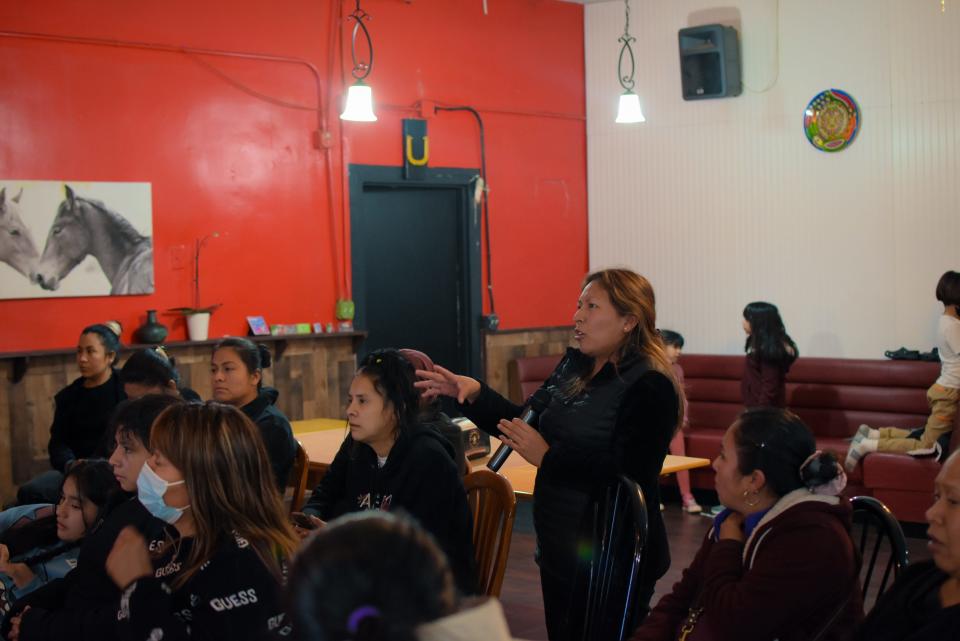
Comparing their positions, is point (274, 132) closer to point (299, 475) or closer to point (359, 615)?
point (299, 475)

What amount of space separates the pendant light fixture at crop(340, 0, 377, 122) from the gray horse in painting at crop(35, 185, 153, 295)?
152 centimetres

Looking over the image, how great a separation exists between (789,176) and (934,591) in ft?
21.2

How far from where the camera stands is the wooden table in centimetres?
442

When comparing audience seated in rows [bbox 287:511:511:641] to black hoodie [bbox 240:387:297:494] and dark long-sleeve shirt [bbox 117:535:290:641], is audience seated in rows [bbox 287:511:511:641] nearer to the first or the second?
dark long-sleeve shirt [bbox 117:535:290:641]

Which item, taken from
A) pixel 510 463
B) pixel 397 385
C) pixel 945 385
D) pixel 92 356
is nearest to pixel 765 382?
pixel 945 385

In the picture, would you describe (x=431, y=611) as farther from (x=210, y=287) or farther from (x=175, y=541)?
(x=210, y=287)

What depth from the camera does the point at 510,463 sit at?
4859 mm

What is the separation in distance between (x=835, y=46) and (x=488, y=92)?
2583mm

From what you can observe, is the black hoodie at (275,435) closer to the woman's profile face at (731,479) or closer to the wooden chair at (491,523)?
the wooden chair at (491,523)

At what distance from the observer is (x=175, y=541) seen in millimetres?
2443

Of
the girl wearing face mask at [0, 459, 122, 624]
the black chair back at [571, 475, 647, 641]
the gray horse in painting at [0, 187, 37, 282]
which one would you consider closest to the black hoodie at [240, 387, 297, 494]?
the girl wearing face mask at [0, 459, 122, 624]

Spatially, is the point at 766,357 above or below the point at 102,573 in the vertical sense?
above

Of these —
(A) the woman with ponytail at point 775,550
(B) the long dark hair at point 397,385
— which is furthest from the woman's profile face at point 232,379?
(A) the woman with ponytail at point 775,550

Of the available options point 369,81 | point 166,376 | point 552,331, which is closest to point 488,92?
point 369,81
